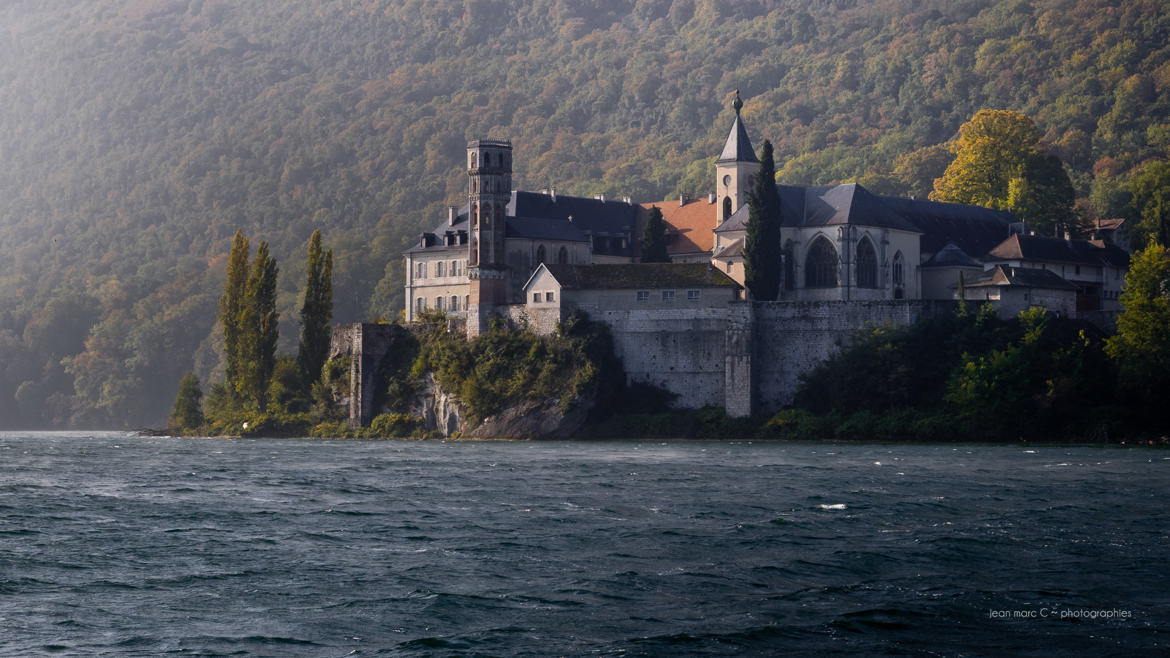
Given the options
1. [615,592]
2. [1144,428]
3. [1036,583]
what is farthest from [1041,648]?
[1144,428]

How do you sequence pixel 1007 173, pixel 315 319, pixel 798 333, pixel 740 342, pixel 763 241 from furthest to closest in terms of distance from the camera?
pixel 1007 173, pixel 315 319, pixel 763 241, pixel 798 333, pixel 740 342

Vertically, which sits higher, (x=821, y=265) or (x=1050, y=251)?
(x=1050, y=251)

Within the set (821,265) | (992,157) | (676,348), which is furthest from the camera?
(992,157)

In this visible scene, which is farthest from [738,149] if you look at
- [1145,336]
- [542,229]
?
[1145,336]

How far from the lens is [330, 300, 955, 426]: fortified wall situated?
257 ft

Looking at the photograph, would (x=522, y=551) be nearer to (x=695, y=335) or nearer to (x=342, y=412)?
(x=695, y=335)

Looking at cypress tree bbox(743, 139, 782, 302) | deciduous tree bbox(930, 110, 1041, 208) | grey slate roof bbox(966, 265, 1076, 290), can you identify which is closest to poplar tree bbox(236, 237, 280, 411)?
cypress tree bbox(743, 139, 782, 302)

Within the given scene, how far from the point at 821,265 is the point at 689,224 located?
13.7 m

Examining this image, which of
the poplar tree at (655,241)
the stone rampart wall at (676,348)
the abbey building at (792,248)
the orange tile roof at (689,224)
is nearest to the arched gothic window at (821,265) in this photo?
the abbey building at (792,248)

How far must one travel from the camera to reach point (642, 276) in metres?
81.8

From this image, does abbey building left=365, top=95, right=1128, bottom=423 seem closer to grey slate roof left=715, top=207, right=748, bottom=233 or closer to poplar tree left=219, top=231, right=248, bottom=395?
grey slate roof left=715, top=207, right=748, bottom=233

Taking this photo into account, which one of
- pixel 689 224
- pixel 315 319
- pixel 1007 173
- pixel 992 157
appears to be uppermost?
pixel 992 157

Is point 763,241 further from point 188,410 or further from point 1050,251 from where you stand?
point 188,410

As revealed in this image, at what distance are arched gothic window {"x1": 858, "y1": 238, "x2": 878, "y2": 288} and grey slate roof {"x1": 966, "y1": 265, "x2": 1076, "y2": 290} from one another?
233 inches
